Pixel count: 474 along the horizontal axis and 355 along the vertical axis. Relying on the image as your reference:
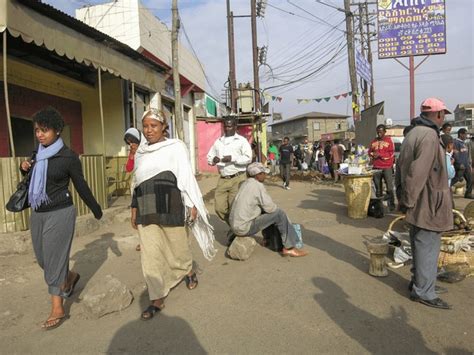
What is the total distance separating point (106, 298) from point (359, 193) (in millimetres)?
5149

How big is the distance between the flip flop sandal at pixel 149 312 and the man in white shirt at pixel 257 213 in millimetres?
1733

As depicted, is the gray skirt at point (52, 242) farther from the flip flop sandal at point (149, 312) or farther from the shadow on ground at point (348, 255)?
the shadow on ground at point (348, 255)

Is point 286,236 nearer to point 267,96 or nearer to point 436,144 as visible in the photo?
point 436,144

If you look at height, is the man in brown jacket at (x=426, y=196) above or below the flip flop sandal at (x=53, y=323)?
above

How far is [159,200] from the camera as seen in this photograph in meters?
3.54

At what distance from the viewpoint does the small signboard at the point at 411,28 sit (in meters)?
13.6

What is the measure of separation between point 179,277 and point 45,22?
4.41m

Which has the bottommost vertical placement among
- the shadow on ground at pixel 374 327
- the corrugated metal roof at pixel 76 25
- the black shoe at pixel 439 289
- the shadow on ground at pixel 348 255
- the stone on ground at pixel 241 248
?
the shadow on ground at pixel 374 327

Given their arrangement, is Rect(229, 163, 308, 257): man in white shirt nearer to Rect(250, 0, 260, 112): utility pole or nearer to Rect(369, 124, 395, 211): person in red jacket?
Rect(369, 124, 395, 211): person in red jacket

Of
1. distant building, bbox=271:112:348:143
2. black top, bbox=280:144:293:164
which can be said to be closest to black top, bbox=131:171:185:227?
black top, bbox=280:144:293:164

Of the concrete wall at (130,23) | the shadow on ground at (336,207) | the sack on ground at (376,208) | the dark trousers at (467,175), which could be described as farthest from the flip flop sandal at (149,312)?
the concrete wall at (130,23)

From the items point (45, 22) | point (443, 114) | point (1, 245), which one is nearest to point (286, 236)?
point (443, 114)

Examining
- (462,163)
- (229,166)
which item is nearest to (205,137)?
(462,163)

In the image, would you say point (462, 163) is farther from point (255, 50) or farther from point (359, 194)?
point (255, 50)
